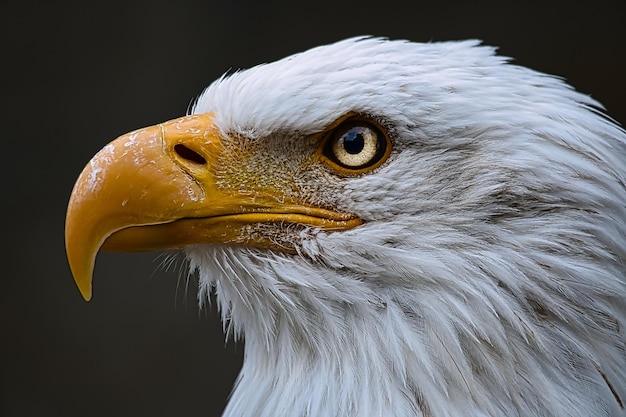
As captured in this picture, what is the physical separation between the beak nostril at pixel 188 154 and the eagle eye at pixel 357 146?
1.10 feet

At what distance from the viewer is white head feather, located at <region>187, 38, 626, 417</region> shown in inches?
81.4

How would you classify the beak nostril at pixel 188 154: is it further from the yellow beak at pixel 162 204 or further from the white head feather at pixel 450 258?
the white head feather at pixel 450 258

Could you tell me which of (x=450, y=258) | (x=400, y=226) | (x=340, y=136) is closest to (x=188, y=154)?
(x=340, y=136)

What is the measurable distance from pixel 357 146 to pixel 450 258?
37cm

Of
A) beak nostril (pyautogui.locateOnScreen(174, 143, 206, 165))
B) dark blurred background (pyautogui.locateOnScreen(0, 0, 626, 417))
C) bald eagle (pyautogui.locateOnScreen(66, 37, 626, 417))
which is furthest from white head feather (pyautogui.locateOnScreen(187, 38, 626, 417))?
dark blurred background (pyautogui.locateOnScreen(0, 0, 626, 417))

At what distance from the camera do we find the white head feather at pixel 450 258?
207cm

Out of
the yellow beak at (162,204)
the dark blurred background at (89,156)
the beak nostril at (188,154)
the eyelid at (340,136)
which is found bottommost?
the dark blurred background at (89,156)

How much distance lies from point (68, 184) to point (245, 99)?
421cm

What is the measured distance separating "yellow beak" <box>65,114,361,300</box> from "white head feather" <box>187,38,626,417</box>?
0.31ft

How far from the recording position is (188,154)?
7.32 ft

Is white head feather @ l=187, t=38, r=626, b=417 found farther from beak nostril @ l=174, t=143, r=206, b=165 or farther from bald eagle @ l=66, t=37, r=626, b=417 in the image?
beak nostril @ l=174, t=143, r=206, b=165

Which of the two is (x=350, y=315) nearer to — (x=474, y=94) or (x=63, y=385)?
(x=474, y=94)

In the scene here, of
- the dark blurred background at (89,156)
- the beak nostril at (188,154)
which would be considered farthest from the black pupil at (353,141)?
the dark blurred background at (89,156)

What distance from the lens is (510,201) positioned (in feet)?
6.90
